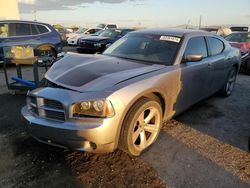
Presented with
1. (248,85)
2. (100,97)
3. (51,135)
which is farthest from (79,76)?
(248,85)

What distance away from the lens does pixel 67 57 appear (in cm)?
410

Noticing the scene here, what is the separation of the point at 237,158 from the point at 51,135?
2400 millimetres

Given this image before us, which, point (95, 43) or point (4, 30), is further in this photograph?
point (95, 43)

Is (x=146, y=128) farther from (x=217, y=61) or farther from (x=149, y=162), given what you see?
(x=217, y=61)

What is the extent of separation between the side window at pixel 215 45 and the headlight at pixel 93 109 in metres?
3.08

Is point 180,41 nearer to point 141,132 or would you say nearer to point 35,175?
point 141,132

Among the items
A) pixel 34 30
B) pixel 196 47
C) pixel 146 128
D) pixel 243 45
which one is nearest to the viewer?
pixel 146 128

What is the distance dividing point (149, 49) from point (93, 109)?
6.05 ft

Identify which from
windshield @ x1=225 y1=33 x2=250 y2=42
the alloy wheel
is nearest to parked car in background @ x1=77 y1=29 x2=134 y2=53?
windshield @ x1=225 y1=33 x2=250 y2=42

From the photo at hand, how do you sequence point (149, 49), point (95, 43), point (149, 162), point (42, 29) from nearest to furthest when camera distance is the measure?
point (149, 162) < point (149, 49) < point (42, 29) < point (95, 43)

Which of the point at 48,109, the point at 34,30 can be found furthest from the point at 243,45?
the point at 48,109

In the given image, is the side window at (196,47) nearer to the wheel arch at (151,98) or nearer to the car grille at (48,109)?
the wheel arch at (151,98)

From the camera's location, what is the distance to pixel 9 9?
91.9 ft

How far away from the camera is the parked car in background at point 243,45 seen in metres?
9.65
